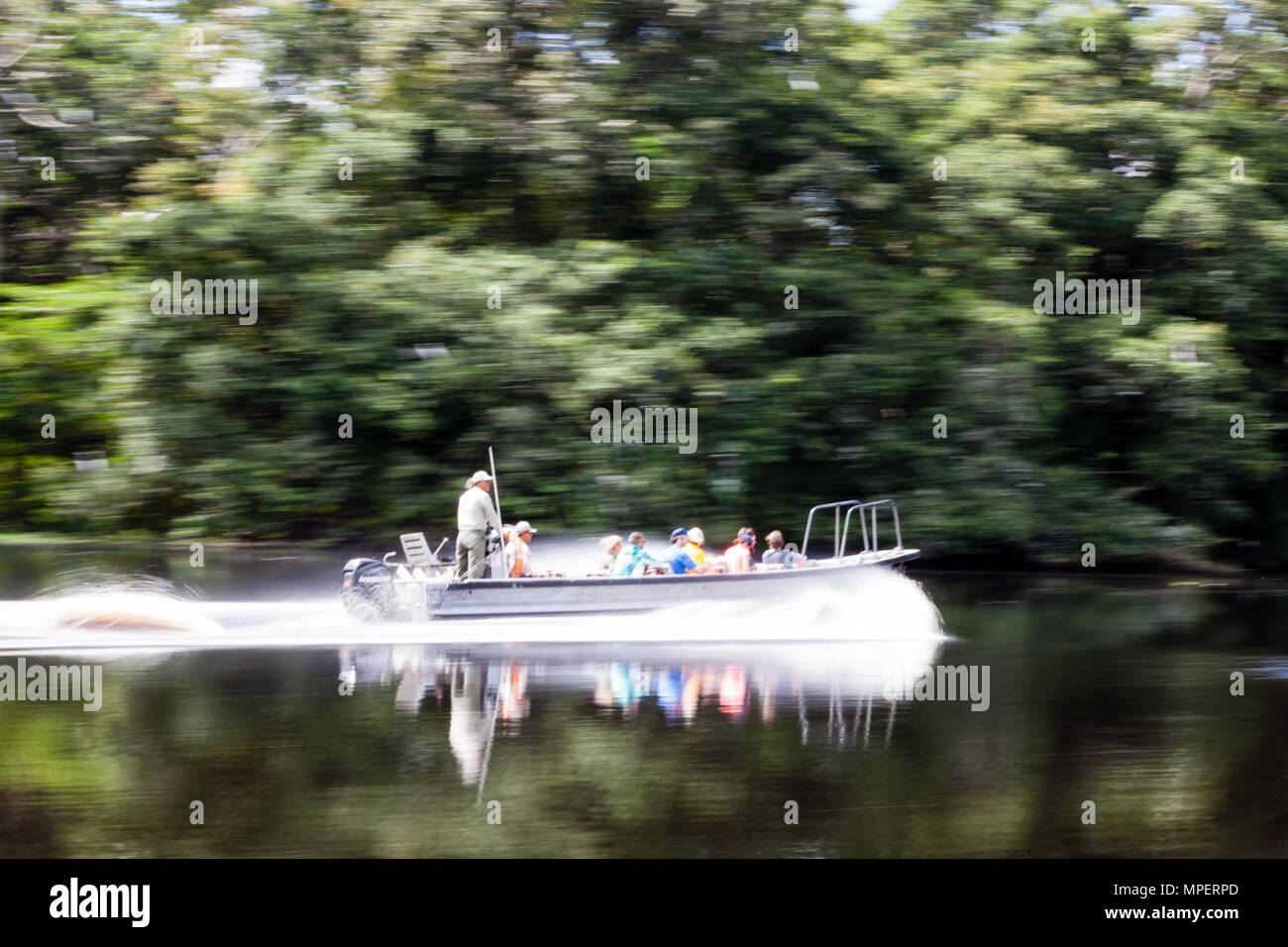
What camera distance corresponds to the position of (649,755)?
769cm

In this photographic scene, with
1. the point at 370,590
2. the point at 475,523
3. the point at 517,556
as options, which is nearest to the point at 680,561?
the point at 517,556

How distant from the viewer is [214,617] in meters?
14.1

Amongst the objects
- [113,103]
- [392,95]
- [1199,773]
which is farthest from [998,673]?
[113,103]

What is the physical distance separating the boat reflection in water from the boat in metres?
0.53

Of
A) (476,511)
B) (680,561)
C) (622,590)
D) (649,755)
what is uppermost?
(476,511)

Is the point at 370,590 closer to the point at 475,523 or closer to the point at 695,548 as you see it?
the point at 475,523

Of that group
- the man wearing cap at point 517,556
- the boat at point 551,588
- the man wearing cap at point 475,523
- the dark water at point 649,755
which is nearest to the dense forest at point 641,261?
the man wearing cap at point 517,556

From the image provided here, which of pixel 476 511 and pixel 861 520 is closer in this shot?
pixel 476 511

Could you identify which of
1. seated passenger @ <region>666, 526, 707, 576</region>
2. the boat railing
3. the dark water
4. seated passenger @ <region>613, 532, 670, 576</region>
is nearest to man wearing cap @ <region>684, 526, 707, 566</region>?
seated passenger @ <region>666, 526, 707, 576</region>

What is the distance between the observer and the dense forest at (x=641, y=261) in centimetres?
1552

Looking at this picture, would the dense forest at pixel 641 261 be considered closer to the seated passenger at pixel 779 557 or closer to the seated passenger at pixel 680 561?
the seated passenger at pixel 779 557

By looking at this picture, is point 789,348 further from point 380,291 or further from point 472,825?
point 472,825

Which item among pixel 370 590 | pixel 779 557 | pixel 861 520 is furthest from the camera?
pixel 861 520

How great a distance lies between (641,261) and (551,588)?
5211 mm
